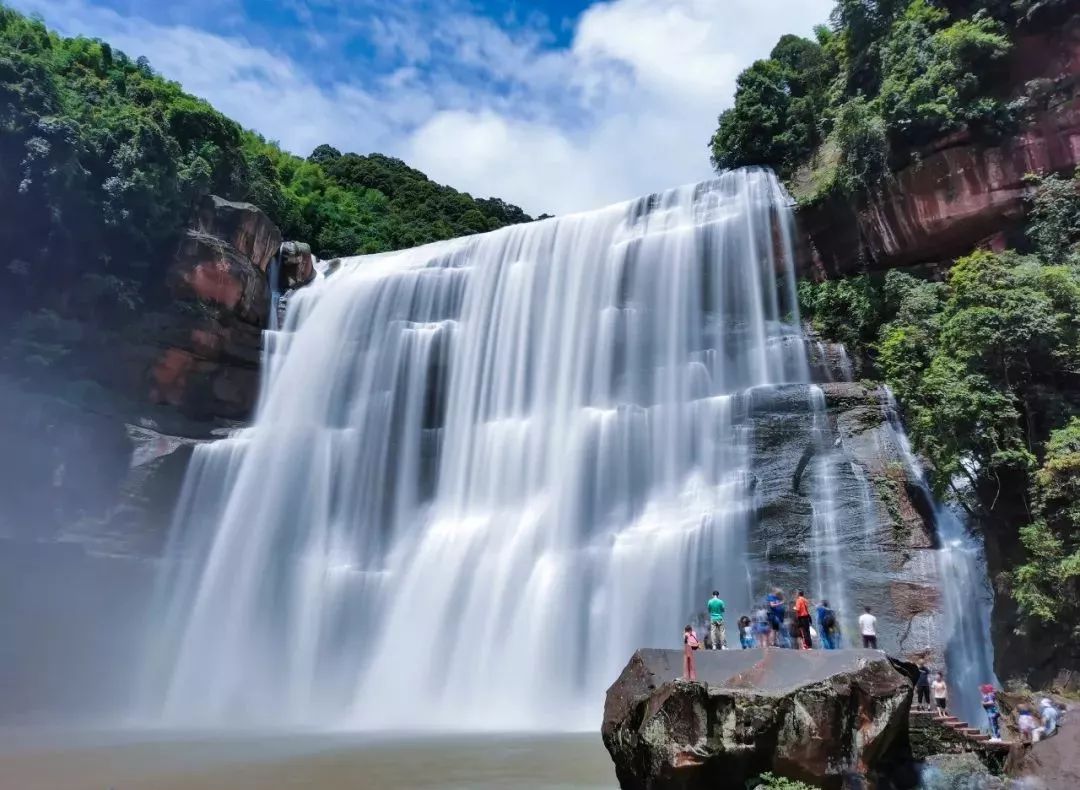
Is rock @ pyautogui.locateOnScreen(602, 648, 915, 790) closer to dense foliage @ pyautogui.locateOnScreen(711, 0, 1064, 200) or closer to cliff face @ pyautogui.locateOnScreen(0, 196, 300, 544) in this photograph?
dense foliage @ pyautogui.locateOnScreen(711, 0, 1064, 200)

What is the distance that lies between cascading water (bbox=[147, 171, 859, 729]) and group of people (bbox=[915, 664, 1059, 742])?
4.09 metres

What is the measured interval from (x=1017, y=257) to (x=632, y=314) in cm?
1082

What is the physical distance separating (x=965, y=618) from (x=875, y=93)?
60.9ft

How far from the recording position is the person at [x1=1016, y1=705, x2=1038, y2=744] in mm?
11953

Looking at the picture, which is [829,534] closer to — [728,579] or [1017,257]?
[728,579]

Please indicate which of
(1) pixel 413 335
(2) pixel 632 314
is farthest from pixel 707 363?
(1) pixel 413 335

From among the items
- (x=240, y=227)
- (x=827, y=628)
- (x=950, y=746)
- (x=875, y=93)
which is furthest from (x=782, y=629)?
(x=240, y=227)

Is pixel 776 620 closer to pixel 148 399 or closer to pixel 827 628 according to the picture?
pixel 827 628

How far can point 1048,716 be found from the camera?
1181 centimetres

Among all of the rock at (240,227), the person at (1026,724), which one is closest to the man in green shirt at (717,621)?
the person at (1026,724)

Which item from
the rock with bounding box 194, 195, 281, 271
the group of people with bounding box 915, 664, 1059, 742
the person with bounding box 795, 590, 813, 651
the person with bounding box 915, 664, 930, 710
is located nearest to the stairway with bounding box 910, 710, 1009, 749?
the group of people with bounding box 915, 664, 1059, 742

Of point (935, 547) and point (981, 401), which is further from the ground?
point (981, 401)

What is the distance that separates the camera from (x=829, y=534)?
1767cm

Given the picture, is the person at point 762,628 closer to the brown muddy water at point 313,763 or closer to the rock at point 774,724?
the brown muddy water at point 313,763
